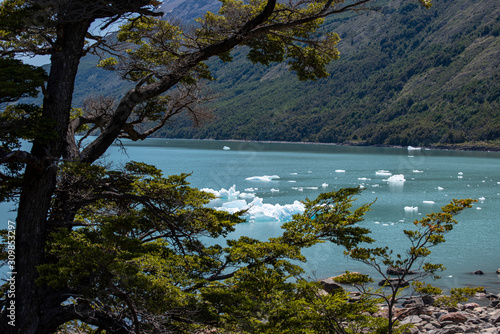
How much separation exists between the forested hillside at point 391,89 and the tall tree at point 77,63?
9094 cm

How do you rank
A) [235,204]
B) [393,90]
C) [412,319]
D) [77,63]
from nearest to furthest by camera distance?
[77,63] → [412,319] → [235,204] → [393,90]

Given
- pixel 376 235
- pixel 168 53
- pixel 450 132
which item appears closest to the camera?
pixel 168 53

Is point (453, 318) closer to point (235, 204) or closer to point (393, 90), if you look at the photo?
point (235, 204)

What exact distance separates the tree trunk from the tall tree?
11 millimetres

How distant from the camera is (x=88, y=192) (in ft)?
17.2

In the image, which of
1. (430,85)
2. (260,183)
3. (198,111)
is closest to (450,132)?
(430,85)

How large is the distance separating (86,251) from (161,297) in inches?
33.5

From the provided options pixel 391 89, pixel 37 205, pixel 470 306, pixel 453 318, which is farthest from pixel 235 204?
pixel 391 89

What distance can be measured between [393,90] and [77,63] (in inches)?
5760

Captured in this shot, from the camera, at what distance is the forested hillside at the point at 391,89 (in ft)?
348

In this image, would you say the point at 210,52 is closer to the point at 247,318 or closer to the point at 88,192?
the point at 88,192

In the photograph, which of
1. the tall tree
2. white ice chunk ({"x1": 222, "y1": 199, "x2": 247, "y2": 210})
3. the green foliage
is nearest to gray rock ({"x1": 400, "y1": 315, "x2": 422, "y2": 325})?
the green foliage

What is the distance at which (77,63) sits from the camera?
216 inches

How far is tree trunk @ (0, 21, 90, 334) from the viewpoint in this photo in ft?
15.6
